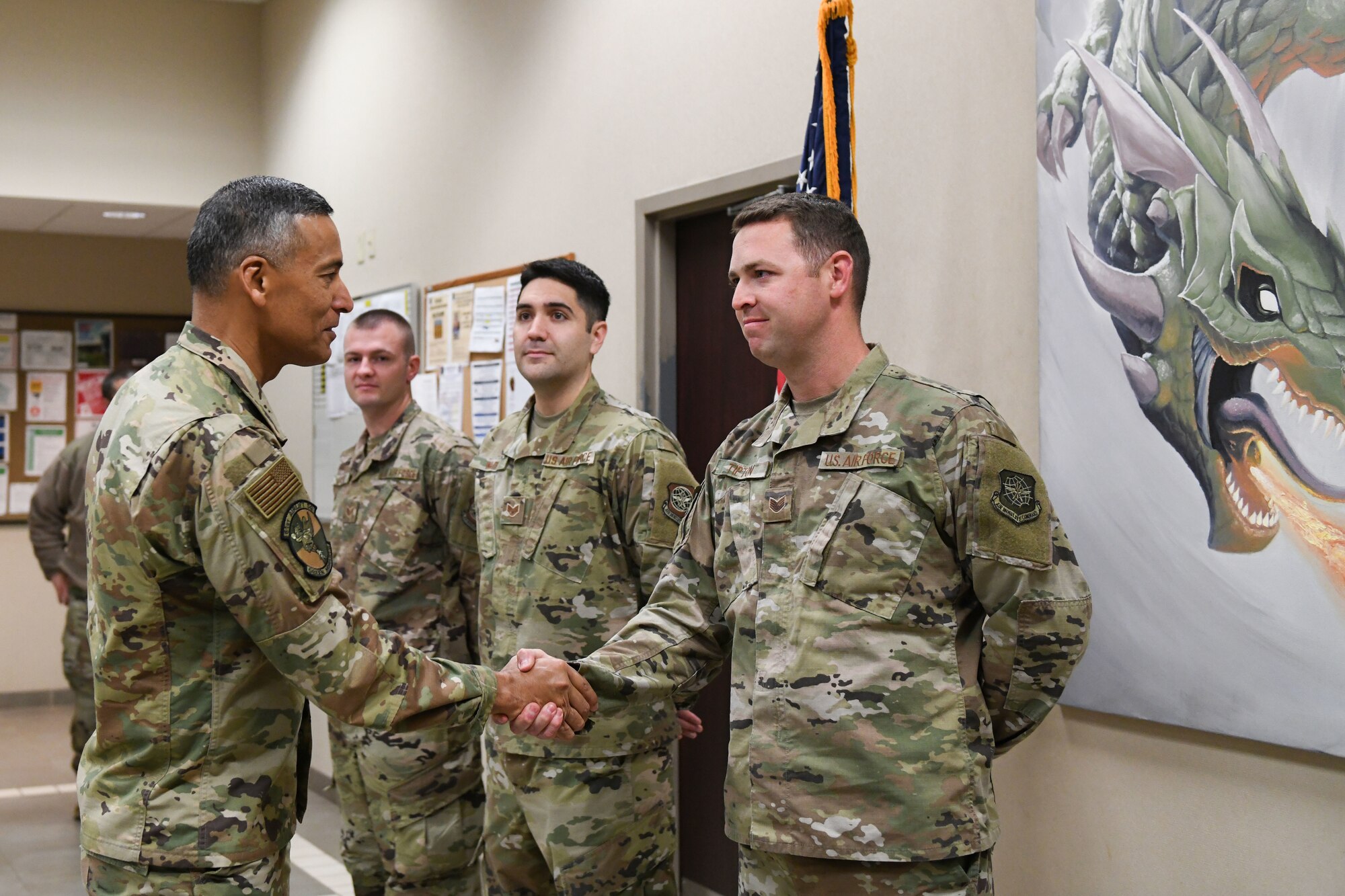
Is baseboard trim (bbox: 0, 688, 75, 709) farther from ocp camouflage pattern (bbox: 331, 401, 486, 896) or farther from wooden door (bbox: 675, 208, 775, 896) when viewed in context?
wooden door (bbox: 675, 208, 775, 896)

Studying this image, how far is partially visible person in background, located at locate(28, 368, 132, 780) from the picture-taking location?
523 centimetres

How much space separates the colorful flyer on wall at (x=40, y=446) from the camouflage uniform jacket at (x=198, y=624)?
6980mm

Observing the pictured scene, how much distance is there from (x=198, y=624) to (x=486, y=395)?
2778 mm

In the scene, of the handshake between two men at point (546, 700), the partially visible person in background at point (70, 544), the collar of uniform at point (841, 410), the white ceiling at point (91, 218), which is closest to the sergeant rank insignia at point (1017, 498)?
the collar of uniform at point (841, 410)

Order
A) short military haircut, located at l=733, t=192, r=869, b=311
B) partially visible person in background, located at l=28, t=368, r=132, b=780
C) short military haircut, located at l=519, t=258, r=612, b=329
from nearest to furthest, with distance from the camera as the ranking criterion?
short military haircut, located at l=733, t=192, r=869, b=311 < short military haircut, located at l=519, t=258, r=612, b=329 < partially visible person in background, located at l=28, t=368, r=132, b=780

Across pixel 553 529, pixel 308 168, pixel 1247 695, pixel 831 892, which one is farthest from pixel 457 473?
pixel 308 168

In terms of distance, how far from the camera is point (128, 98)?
21.3 feet

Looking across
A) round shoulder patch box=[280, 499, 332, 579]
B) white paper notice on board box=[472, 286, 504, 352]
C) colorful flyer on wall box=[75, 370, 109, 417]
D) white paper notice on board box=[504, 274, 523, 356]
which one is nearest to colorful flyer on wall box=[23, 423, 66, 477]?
colorful flyer on wall box=[75, 370, 109, 417]

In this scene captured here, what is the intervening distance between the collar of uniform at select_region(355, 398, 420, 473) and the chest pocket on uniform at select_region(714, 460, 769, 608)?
1551 mm

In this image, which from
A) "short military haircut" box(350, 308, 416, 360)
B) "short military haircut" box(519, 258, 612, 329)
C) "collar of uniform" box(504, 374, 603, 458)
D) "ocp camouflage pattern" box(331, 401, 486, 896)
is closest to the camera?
"collar of uniform" box(504, 374, 603, 458)

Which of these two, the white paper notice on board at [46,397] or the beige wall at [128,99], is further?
the white paper notice on board at [46,397]

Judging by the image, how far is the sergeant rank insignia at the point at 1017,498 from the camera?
5.89ft

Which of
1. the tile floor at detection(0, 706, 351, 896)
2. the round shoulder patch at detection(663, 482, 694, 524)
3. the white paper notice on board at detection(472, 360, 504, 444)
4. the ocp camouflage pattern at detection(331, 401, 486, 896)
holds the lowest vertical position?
the tile floor at detection(0, 706, 351, 896)

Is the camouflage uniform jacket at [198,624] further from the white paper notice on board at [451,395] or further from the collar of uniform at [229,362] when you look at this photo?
the white paper notice on board at [451,395]
